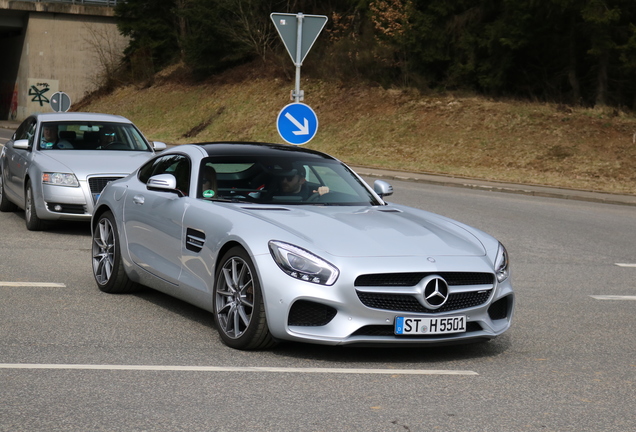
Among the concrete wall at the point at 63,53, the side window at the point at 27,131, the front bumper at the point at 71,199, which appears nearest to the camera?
the front bumper at the point at 71,199

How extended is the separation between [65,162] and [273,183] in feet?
19.6

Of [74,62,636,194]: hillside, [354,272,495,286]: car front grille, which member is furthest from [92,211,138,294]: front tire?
[74,62,636,194]: hillside

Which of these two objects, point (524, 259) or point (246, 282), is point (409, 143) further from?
point (246, 282)

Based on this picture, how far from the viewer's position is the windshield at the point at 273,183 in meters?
7.68

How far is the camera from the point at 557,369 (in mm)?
6418

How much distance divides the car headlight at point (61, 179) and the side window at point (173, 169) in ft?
13.0

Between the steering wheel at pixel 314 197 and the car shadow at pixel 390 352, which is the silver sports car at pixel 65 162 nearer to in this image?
the steering wheel at pixel 314 197

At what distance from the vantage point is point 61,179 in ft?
41.6

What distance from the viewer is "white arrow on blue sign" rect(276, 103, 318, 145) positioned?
16.8 metres

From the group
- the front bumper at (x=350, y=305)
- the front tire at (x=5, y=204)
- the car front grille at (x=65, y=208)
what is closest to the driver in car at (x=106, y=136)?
the car front grille at (x=65, y=208)

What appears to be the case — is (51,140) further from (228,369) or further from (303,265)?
(228,369)

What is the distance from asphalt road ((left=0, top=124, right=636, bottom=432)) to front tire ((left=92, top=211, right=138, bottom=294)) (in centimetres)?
11

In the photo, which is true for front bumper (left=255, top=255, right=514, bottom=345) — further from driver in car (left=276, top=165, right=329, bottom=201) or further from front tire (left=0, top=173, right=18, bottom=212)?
front tire (left=0, top=173, right=18, bottom=212)

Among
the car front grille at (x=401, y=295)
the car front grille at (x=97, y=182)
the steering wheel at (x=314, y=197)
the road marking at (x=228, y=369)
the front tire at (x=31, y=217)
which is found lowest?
the front tire at (x=31, y=217)
